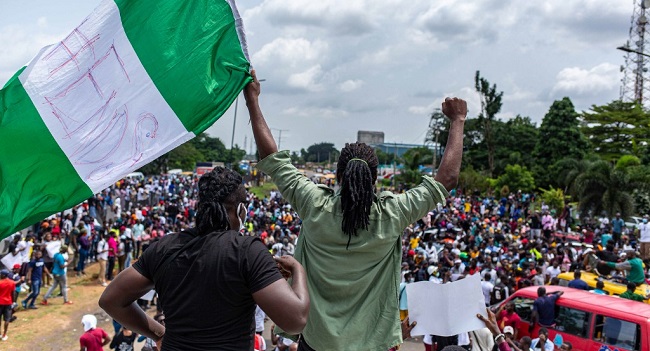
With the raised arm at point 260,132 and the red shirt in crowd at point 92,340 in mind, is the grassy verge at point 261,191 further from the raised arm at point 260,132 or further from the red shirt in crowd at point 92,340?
the raised arm at point 260,132

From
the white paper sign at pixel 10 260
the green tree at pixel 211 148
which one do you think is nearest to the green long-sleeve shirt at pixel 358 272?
the white paper sign at pixel 10 260

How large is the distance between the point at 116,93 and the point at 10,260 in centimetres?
1068

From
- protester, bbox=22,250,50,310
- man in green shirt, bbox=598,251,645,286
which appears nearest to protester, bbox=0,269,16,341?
protester, bbox=22,250,50,310

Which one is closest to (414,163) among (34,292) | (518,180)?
(518,180)

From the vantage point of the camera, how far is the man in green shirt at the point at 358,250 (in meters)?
2.20

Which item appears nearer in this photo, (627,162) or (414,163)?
(627,162)

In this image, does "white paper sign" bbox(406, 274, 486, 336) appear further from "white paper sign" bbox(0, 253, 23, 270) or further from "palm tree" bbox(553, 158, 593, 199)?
"palm tree" bbox(553, 158, 593, 199)

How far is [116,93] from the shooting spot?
9.57 feet

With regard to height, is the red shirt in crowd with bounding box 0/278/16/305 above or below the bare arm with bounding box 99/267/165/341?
below

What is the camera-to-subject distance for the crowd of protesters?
40.0 ft

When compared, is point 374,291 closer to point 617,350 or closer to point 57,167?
point 57,167

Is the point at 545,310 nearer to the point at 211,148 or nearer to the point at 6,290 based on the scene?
the point at 6,290

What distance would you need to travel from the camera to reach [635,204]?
79.0 feet

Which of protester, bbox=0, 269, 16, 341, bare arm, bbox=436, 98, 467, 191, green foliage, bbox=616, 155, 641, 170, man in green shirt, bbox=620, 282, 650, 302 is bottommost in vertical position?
protester, bbox=0, 269, 16, 341
